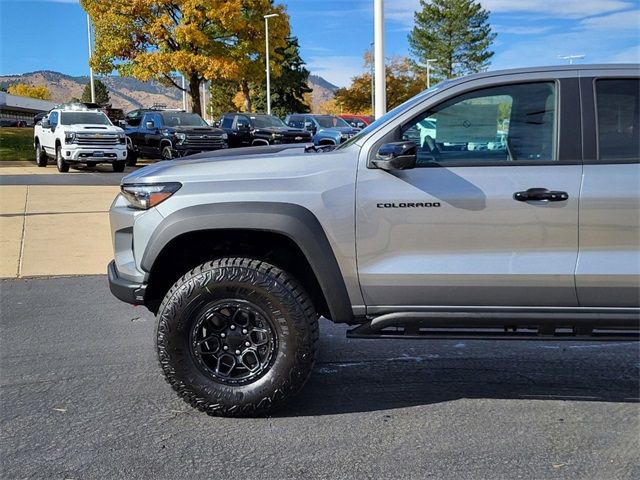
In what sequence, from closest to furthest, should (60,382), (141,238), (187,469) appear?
1. (187,469)
2. (141,238)
3. (60,382)

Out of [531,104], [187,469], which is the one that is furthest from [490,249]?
[187,469]

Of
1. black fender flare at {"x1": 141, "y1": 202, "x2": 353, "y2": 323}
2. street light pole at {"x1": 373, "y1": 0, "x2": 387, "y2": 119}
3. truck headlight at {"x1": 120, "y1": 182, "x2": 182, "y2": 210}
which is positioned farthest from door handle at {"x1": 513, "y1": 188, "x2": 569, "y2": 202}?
street light pole at {"x1": 373, "y1": 0, "x2": 387, "y2": 119}

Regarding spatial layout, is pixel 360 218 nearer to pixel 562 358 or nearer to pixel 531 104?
pixel 531 104

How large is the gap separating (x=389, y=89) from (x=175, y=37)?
103ft

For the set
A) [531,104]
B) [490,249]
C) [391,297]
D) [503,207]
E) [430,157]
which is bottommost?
[391,297]

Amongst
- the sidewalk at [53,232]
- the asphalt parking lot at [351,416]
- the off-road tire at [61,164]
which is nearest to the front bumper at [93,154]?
the off-road tire at [61,164]

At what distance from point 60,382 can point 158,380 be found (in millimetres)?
622

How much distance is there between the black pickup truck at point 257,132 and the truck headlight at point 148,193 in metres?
17.7

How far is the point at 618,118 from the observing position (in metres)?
3.59

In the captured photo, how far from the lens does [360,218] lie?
3.56m

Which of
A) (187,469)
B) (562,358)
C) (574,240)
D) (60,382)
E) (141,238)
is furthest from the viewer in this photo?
(562,358)

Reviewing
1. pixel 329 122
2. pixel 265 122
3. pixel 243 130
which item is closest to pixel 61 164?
pixel 243 130

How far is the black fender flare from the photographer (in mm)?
3535

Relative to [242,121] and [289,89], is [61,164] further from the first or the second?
[289,89]
